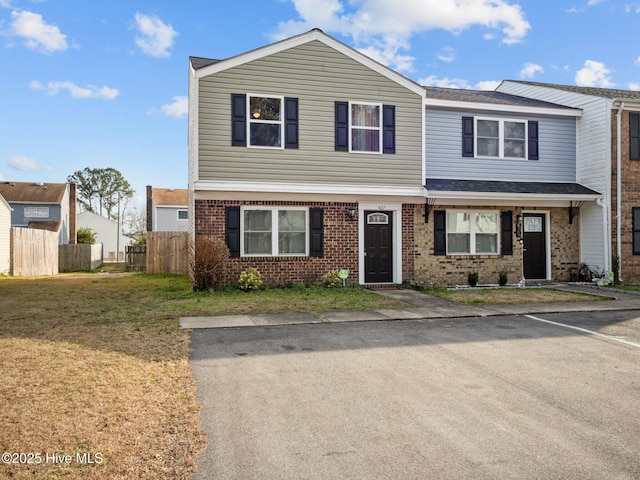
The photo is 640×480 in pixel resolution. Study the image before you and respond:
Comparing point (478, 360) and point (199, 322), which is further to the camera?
point (199, 322)

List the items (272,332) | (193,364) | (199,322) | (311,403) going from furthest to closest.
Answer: (199,322), (272,332), (193,364), (311,403)

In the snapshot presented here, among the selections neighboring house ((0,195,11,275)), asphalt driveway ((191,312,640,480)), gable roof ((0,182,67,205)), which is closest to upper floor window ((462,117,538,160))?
asphalt driveway ((191,312,640,480))

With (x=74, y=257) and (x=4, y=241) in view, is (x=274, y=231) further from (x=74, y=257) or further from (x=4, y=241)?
(x=74, y=257)

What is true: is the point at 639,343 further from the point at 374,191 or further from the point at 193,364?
the point at 374,191

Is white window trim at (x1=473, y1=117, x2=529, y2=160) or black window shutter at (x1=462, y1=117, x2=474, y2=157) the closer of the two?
black window shutter at (x1=462, y1=117, x2=474, y2=157)

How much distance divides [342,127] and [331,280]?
176 inches

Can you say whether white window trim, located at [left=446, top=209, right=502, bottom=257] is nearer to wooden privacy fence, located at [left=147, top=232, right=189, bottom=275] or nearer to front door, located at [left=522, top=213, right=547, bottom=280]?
front door, located at [left=522, top=213, right=547, bottom=280]

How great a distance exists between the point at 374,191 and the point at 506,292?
183 inches

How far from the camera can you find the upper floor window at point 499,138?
16.2 meters

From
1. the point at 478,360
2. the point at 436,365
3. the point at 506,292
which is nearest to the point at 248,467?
the point at 436,365

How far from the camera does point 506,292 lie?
46.1 feet

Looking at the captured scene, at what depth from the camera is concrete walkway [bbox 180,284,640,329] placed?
9.46 m

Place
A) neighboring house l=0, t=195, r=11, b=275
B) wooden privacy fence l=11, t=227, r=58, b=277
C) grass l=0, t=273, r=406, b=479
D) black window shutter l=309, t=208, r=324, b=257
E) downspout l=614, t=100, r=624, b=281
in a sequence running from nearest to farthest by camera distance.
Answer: grass l=0, t=273, r=406, b=479
black window shutter l=309, t=208, r=324, b=257
downspout l=614, t=100, r=624, b=281
neighboring house l=0, t=195, r=11, b=275
wooden privacy fence l=11, t=227, r=58, b=277

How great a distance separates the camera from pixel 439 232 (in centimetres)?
1568
